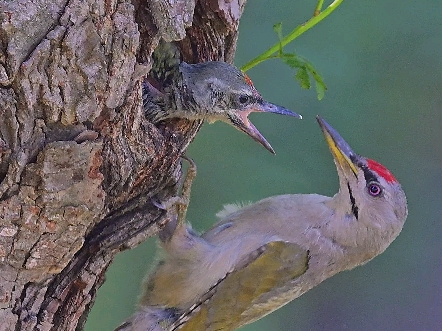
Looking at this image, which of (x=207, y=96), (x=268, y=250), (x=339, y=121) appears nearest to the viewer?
(x=207, y=96)

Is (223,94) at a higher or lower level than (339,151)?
higher

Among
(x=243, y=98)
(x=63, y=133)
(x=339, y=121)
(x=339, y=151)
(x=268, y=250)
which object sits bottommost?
(x=268, y=250)

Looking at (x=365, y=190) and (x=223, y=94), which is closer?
(x=223, y=94)

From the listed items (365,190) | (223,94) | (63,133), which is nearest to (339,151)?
(365,190)

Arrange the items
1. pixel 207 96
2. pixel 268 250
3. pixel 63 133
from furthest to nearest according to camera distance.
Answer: pixel 268 250, pixel 207 96, pixel 63 133

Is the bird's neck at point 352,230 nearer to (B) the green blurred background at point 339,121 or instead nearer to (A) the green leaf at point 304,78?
(A) the green leaf at point 304,78

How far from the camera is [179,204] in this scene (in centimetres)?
156

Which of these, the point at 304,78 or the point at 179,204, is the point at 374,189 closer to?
the point at 304,78

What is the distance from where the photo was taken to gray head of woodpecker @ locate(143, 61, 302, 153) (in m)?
1.52

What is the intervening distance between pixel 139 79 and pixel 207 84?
40 centimetres

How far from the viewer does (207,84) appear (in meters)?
1.51

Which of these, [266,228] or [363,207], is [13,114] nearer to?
[266,228]

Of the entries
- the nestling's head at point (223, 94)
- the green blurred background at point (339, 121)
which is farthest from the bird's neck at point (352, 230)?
the green blurred background at point (339, 121)

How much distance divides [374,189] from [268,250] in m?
0.38
